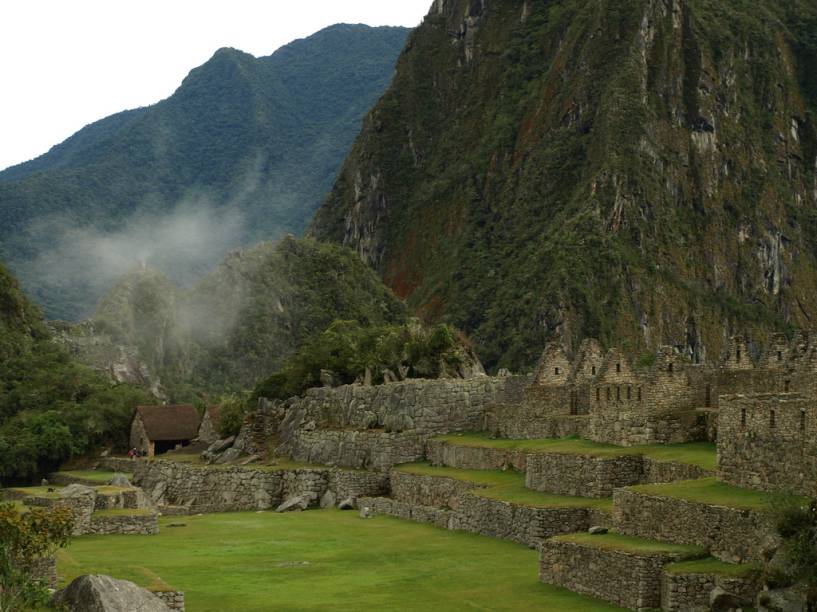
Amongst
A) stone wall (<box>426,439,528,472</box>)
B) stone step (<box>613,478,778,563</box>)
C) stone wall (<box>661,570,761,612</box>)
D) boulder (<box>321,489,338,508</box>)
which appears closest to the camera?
stone wall (<box>661,570,761,612</box>)

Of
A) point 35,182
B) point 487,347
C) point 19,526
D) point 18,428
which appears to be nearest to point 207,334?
point 18,428

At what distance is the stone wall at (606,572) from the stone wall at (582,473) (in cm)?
457

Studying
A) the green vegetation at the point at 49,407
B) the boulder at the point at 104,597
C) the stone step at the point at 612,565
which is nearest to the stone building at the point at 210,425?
the green vegetation at the point at 49,407

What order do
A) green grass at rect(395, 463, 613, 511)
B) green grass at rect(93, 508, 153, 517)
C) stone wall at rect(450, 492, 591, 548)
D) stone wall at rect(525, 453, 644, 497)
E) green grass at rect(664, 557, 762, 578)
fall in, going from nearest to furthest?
green grass at rect(664, 557, 762, 578)
stone wall at rect(450, 492, 591, 548)
green grass at rect(395, 463, 613, 511)
stone wall at rect(525, 453, 644, 497)
green grass at rect(93, 508, 153, 517)

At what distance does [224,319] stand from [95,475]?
51560 millimetres

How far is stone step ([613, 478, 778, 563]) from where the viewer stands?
24438mm

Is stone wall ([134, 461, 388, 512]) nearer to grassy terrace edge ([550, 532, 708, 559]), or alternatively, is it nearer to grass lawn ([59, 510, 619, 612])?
grass lawn ([59, 510, 619, 612])

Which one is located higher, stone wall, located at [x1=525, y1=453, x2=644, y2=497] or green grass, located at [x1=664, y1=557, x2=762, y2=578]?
stone wall, located at [x1=525, y1=453, x2=644, y2=497]

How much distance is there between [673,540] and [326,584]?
689 centimetres

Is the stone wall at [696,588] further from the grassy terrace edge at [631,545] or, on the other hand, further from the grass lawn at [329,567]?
the grass lawn at [329,567]

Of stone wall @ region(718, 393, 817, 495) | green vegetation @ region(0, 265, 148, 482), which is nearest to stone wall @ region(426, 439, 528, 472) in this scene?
stone wall @ region(718, 393, 817, 495)

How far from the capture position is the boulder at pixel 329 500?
47531mm

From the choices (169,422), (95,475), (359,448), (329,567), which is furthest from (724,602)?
(169,422)

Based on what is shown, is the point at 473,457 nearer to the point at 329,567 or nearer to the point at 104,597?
the point at 329,567
